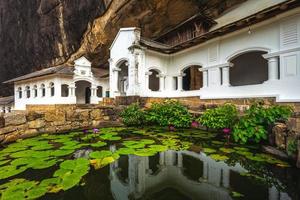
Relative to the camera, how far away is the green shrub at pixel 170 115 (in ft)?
25.5

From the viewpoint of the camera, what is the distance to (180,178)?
3229 mm

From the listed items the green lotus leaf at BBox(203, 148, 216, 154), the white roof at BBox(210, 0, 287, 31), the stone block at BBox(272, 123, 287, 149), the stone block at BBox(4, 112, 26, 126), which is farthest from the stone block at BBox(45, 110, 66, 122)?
the white roof at BBox(210, 0, 287, 31)

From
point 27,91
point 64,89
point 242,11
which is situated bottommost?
point 27,91

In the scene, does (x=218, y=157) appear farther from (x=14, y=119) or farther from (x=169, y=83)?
(x=169, y=83)

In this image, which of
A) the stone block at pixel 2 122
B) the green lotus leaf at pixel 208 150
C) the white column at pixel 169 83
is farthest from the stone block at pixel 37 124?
the white column at pixel 169 83

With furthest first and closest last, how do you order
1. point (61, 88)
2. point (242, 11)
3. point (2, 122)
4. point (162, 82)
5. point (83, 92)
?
point (83, 92) < point (61, 88) < point (162, 82) < point (242, 11) < point (2, 122)

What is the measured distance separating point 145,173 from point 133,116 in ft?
17.1

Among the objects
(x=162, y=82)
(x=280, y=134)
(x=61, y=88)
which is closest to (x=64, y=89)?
(x=61, y=88)

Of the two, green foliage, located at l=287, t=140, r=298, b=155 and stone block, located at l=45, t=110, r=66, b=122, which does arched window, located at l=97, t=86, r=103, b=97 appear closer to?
stone block, located at l=45, t=110, r=66, b=122

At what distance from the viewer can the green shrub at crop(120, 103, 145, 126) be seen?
8.54 metres

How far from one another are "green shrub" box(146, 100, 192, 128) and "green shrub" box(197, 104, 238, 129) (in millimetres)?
→ 1259

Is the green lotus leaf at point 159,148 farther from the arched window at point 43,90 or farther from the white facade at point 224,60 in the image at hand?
the arched window at point 43,90

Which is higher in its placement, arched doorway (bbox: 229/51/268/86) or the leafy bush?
arched doorway (bbox: 229/51/268/86)

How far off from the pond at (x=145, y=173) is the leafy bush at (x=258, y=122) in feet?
1.10
